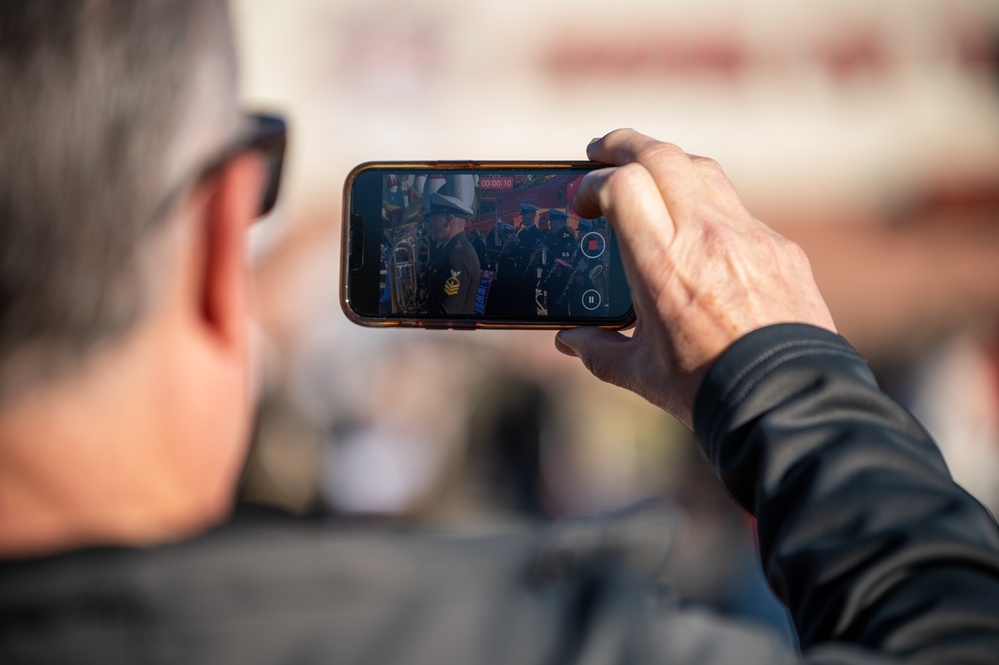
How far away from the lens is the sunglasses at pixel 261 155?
0.87 m

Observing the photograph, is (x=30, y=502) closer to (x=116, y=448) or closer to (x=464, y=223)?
(x=116, y=448)

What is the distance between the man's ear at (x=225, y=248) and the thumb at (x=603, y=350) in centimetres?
57

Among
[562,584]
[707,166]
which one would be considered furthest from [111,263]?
[707,166]

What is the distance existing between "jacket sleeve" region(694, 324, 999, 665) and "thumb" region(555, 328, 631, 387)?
0.82ft

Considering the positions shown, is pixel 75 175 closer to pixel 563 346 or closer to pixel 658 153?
pixel 658 153

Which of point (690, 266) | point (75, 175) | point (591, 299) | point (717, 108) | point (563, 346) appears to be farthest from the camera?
point (717, 108)

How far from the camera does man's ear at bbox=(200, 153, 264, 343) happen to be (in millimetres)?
897

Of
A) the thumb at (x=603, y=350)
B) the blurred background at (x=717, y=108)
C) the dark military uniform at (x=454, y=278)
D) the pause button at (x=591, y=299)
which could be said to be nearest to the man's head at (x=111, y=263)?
the thumb at (x=603, y=350)

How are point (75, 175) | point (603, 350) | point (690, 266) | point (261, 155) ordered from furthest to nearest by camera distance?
point (603, 350) → point (690, 266) → point (261, 155) → point (75, 175)

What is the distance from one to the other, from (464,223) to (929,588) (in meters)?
0.99

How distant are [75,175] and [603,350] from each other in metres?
0.74

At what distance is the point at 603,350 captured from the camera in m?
1.33

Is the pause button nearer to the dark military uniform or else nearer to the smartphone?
the smartphone

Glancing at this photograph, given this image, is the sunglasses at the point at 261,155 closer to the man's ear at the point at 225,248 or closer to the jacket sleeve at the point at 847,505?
the man's ear at the point at 225,248
